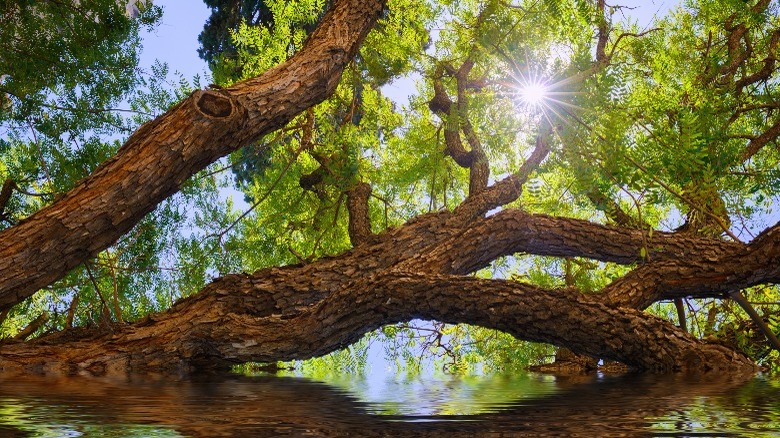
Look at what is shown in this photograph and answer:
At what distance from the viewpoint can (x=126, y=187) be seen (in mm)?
3631

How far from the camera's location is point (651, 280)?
4305 millimetres

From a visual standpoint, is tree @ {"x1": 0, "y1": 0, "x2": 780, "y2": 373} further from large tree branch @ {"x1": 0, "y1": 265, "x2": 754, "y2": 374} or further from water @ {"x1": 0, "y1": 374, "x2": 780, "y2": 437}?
water @ {"x1": 0, "y1": 374, "x2": 780, "y2": 437}

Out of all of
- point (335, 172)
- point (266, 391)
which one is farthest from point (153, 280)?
point (266, 391)

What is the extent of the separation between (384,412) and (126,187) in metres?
2.33

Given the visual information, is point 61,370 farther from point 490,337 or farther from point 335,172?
point 490,337

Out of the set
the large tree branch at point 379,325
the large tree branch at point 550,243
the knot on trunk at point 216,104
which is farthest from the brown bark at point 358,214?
the knot on trunk at point 216,104

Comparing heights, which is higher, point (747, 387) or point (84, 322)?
point (84, 322)

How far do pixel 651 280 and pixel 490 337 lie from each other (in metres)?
2.14

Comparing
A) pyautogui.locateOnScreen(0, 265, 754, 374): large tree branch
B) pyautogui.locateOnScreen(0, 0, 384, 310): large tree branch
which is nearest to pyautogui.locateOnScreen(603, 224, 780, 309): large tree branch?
pyautogui.locateOnScreen(0, 265, 754, 374): large tree branch

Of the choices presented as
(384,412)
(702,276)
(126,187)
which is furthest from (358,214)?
(384,412)

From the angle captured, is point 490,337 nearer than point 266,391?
No

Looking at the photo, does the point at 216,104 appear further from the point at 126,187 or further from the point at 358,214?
the point at 358,214

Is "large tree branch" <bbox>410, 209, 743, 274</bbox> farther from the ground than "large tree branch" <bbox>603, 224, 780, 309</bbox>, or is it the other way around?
"large tree branch" <bbox>410, 209, 743, 274</bbox>

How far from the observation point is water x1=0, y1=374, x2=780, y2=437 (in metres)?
1.39
